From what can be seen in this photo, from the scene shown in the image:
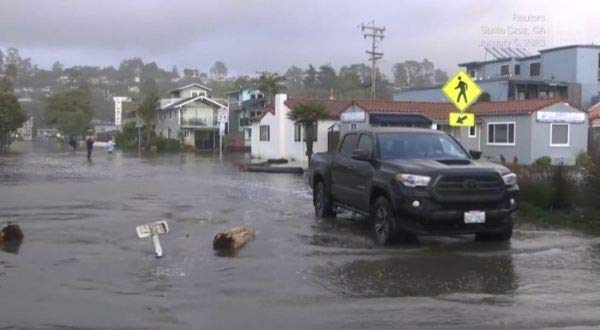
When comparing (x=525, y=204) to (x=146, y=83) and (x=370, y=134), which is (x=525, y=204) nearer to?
(x=370, y=134)

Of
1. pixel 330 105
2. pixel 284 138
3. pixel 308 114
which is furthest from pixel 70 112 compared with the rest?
pixel 308 114

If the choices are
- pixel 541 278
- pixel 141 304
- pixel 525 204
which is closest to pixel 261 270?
pixel 141 304

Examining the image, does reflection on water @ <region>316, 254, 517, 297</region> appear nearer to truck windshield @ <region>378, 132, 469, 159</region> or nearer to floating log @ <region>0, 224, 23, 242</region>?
truck windshield @ <region>378, 132, 469, 159</region>

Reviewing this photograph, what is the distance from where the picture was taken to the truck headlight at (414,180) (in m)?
10.3

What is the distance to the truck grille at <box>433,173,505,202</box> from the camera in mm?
10312

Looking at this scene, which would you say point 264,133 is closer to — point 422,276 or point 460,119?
point 460,119

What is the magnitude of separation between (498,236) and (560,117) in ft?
96.8

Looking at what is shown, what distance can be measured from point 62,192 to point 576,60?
53232 millimetres

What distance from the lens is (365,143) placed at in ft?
40.2

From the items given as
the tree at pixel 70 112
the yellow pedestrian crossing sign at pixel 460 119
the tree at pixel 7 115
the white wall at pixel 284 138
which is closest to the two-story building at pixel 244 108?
the tree at pixel 7 115

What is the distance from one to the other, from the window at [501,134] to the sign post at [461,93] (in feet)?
76.4

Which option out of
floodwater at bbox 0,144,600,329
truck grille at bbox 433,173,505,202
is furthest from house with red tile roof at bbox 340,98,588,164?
truck grille at bbox 433,173,505,202

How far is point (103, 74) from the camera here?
7377 inches

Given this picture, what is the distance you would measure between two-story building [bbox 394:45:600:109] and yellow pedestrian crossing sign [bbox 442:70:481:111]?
139 feet
